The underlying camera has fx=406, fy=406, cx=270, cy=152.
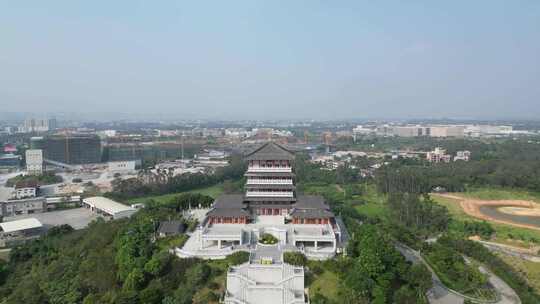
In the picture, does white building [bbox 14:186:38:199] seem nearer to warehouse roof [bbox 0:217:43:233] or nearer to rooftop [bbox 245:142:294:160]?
warehouse roof [bbox 0:217:43:233]

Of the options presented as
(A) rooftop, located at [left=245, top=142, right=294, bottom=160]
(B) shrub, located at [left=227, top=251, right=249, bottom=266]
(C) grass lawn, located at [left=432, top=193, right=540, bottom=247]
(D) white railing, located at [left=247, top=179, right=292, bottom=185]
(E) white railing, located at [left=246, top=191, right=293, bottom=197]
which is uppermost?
(A) rooftop, located at [left=245, top=142, right=294, bottom=160]

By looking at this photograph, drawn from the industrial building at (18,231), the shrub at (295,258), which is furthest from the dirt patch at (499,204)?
the industrial building at (18,231)

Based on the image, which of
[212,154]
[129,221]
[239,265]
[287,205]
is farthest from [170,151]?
[239,265]

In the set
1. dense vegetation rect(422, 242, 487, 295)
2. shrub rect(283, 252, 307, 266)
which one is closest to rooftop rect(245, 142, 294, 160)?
shrub rect(283, 252, 307, 266)

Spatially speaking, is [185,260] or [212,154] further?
[212,154]

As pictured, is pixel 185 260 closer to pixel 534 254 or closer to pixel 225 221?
pixel 225 221

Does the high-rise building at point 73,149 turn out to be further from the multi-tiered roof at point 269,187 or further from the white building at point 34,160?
the multi-tiered roof at point 269,187

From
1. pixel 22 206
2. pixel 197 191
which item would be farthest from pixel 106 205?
pixel 197 191
